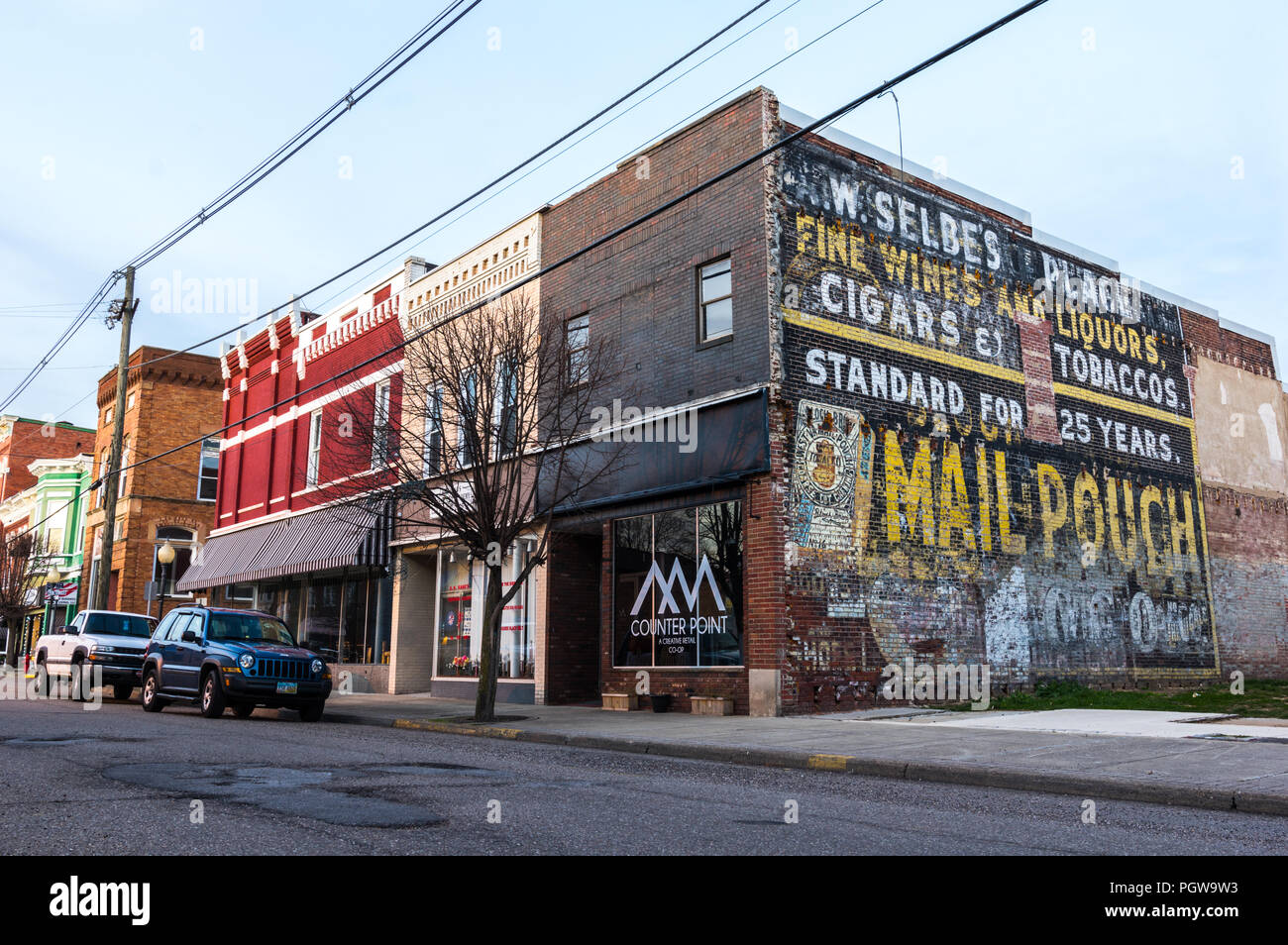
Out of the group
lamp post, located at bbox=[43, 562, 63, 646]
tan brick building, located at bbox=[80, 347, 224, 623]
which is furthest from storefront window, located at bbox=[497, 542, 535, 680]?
lamp post, located at bbox=[43, 562, 63, 646]

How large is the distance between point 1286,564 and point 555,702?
65.5 ft

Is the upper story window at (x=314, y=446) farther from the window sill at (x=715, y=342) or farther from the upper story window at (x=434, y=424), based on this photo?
the window sill at (x=715, y=342)

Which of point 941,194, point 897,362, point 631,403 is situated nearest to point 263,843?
point 631,403

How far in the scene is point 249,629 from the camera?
57.1 ft

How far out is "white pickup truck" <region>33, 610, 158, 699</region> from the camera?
69.8ft

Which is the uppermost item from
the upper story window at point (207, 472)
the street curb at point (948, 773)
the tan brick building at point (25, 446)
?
the tan brick building at point (25, 446)

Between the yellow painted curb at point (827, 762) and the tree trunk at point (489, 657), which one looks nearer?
the yellow painted curb at point (827, 762)

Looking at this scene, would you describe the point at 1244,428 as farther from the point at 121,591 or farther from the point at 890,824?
the point at 121,591

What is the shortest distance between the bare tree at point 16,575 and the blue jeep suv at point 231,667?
31.6m

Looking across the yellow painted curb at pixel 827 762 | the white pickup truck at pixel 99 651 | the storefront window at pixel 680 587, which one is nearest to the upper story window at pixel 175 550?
the white pickup truck at pixel 99 651

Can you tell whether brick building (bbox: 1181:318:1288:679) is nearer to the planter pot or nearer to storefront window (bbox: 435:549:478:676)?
the planter pot

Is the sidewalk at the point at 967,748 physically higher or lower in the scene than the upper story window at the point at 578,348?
lower

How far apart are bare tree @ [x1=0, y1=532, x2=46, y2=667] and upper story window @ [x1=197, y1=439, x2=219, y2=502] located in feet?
31.1

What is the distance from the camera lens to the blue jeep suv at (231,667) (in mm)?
16141
